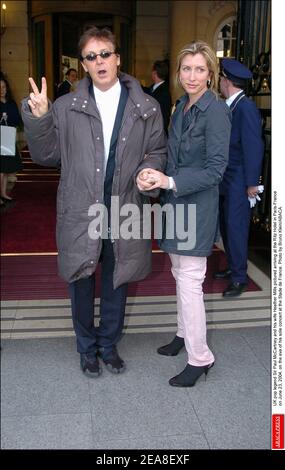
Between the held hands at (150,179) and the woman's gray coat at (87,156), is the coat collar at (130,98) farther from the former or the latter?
the held hands at (150,179)

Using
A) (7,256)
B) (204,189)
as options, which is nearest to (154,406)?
(204,189)

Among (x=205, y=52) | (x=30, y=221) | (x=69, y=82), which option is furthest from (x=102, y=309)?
(x=30, y=221)

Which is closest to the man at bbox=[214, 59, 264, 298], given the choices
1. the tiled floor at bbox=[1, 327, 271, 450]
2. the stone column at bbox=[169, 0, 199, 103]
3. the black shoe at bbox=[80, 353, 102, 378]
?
the tiled floor at bbox=[1, 327, 271, 450]

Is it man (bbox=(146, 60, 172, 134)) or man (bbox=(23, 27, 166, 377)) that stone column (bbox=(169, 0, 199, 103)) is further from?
man (bbox=(23, 27, 166, 377))

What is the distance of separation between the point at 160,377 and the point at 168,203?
0.70 m

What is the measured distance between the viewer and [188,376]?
1.98 metres

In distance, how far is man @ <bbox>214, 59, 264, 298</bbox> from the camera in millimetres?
2598

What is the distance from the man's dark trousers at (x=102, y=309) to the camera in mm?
2029

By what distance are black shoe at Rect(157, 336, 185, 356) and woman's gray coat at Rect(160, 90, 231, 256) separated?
1.73ft

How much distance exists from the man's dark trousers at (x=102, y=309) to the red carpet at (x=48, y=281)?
743 mm

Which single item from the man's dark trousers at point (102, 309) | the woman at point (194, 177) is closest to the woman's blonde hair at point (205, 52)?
the woman at point (194, 177)
